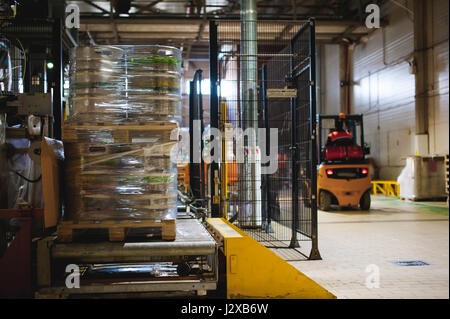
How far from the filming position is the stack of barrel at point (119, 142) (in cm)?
364

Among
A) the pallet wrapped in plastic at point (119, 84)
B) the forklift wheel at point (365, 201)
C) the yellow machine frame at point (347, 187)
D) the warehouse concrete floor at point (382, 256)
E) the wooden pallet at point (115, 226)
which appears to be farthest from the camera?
the forklift wheel at point (365, 201)

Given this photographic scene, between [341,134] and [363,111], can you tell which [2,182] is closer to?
[341,134]

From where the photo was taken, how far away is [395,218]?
1028 centimetres

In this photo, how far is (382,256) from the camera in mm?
6117

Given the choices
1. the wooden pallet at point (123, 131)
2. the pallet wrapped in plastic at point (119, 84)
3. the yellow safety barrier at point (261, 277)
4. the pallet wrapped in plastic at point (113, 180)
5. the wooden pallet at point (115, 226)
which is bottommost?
the yellow safety barrier at point (261, 277)

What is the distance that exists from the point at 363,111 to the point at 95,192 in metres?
17.7

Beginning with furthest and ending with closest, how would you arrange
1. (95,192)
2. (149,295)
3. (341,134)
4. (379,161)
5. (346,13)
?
(379,161) < (346,13) < (341,134) < (95,192) < (149,295)

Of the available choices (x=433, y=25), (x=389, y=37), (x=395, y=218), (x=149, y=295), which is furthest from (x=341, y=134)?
(x=149, y=295)

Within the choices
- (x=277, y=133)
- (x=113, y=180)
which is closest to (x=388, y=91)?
(x=277, y=133)

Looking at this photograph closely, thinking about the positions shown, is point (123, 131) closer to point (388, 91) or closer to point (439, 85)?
point (439, 85)

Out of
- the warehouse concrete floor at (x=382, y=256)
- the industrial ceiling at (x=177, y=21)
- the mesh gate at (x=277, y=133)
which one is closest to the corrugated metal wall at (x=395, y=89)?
the industrial ceiling at (x=177, y=21)

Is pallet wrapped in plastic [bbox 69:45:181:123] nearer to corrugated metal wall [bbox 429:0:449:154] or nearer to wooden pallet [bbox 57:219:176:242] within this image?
wooden pallet [bbox 57:219:176:242]

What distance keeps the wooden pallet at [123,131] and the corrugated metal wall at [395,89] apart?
12.9 meters

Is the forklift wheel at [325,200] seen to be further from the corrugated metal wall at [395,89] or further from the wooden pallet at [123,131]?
the wooden pallet at [123,131]
